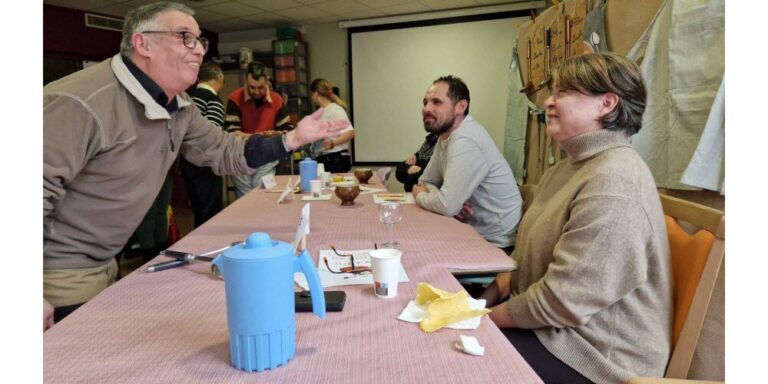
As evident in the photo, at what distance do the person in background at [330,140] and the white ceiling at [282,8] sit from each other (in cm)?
142

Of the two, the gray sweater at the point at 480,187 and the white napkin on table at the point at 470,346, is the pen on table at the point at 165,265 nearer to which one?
the white napkin on table at the point at 470,346

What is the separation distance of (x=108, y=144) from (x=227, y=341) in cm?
90

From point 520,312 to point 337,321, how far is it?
0.58 meters

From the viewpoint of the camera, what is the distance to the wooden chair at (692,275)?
1.06 meters

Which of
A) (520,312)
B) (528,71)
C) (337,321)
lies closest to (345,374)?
(337,321)

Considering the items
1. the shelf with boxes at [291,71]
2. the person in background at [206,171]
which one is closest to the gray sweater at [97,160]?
the person in background at [206,171]

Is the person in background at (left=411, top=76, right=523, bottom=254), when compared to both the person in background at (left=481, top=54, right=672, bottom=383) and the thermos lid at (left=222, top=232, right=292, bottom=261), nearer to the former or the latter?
the person in background at (left=481, top=54, right=672, bottom=383)

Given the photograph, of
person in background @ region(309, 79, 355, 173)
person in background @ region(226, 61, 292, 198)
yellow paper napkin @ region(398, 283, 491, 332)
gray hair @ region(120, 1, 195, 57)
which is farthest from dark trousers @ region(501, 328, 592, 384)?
person in background @ region(309, 79, 355, 173)

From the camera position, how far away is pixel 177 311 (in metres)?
0.97

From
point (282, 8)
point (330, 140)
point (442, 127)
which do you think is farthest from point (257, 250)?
point (282, 8)

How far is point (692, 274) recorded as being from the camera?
3.79 ft

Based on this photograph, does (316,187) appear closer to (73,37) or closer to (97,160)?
(97,160)

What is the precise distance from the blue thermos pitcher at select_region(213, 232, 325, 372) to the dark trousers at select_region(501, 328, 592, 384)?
0.72m

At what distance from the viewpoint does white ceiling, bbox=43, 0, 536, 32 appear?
17.5 ft
